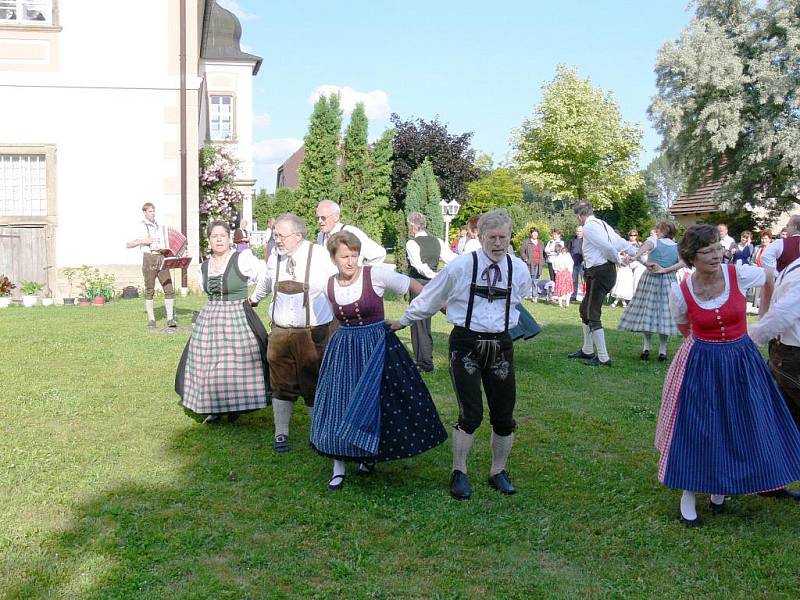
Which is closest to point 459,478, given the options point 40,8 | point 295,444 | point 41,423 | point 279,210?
point 295,444

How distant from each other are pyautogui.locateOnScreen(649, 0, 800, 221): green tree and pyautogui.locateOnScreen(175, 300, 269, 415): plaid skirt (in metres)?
21.5

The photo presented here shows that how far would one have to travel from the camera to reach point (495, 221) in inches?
183

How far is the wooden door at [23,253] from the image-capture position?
17219 millimetres

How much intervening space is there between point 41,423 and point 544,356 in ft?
19.1

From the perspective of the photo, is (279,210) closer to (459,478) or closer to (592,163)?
(592,163)

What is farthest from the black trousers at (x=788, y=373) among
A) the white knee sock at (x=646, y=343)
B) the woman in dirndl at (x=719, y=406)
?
the white knee sock at (x=646, y=343)

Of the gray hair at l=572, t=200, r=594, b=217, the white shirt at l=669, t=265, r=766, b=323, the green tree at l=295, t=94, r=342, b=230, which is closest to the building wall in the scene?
the green tree at l=295, t=94, r=342, b=230

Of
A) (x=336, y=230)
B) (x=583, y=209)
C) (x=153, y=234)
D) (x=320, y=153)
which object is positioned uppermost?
(x=320, y=153)

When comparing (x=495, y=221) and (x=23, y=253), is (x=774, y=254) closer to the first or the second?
(x=495, y=221)

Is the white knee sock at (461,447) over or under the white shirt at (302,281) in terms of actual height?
under

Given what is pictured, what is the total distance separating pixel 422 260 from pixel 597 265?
218cm

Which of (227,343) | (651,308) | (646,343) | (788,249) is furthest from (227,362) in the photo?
(646,343)

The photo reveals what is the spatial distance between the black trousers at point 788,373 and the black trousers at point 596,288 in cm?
442

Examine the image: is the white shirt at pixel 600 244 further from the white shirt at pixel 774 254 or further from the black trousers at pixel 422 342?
the white shirt at pixel 774 254
